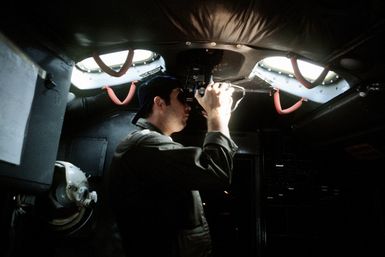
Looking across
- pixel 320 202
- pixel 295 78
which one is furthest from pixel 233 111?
pixel 320 202

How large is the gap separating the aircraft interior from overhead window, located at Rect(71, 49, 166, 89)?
0.5 inches

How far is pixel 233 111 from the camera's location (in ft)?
10.0

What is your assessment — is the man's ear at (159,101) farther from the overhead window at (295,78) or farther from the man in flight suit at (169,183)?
the overhead window at (295,78)

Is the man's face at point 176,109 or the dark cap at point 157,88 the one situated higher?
the dark cap at point 157,88

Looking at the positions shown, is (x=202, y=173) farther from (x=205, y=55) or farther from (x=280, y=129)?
(x=280, y=129)

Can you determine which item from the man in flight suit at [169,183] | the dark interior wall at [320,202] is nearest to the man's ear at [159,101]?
the man in flight suit at [169,183]

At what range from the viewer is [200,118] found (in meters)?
3.66

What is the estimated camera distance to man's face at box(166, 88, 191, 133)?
2.22 m

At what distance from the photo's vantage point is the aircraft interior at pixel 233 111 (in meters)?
1.52

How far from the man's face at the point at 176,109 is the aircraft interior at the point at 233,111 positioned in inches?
3.8

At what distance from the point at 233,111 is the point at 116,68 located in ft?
4.16

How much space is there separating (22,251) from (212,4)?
304cm

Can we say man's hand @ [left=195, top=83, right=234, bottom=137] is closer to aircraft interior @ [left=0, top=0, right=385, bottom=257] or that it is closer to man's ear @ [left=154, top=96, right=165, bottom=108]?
aircraft interior @ [left=0, top=0, right=385, bottom=257]

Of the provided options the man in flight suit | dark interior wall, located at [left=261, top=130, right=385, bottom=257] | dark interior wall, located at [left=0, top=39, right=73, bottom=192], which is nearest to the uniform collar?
the man in flight suit
